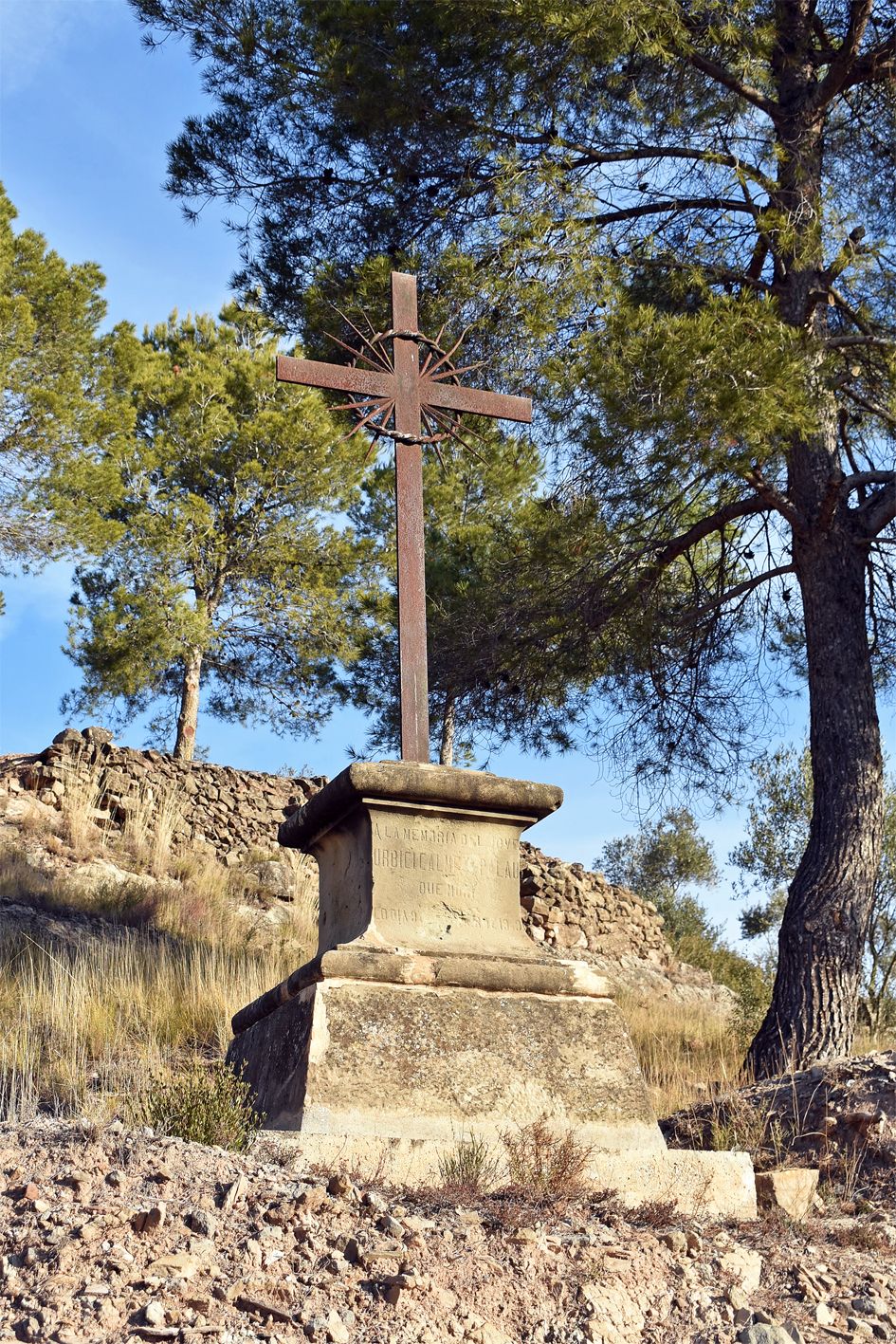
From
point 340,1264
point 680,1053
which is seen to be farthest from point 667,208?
point 340,1264

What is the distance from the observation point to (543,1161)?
360 centimetres

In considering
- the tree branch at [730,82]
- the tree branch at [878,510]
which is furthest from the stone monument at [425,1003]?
the tree branch at [730,82]

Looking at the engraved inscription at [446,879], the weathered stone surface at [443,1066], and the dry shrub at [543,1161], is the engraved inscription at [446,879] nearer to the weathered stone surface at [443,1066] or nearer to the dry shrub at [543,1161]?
the weathered stone surface at [443,1066]

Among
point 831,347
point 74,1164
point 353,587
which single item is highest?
point 353,587

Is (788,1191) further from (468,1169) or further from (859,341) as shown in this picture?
(859,341)

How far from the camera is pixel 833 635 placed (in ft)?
25.0

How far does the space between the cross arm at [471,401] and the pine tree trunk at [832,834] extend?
315cm

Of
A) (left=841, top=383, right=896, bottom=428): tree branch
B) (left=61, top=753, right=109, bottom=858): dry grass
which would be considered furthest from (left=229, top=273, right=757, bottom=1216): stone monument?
(left=61, top=753, right=109, bottom=858): dry grass

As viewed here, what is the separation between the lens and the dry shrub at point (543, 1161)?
3.46 m

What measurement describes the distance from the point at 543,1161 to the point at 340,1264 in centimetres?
94

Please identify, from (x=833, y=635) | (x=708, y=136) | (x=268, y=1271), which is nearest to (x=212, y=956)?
(x=833, y=635)

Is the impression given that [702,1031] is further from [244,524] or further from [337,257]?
[244,524]

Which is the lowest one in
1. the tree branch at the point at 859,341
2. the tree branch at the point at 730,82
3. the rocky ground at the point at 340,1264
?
the rocky ground at the point at 340,1264

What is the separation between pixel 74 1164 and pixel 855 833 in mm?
5109
